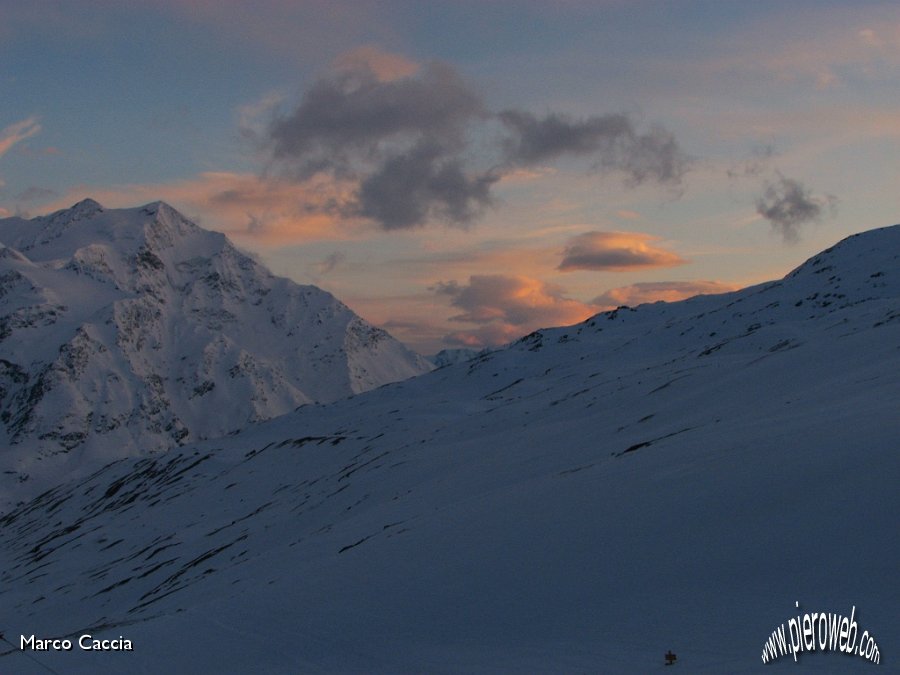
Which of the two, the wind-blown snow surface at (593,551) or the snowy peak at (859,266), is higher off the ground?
the snowy peak at (859,266)

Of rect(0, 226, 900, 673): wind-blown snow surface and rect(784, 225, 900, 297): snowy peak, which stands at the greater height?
rect(784, 225, 900, 297): snowy peak

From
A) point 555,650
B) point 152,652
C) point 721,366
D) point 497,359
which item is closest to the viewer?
point 555,650

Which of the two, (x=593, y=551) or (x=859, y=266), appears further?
(x=859, y=266)

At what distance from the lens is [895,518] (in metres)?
16.9

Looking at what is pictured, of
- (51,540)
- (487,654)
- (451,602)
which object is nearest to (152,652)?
(451,602)

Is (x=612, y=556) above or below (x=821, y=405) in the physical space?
below

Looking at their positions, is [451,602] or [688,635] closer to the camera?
[688,635]

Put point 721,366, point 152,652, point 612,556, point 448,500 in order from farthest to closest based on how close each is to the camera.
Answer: point 721,366 → point 448,500 → point 152,652 → point 612,556

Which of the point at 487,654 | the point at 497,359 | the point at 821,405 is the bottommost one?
the point at 487,654

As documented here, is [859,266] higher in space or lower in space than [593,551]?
higher

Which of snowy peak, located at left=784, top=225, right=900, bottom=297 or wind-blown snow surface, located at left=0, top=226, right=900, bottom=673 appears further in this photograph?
snowy peak, located at left=784, top=225, right=900, bottom=297

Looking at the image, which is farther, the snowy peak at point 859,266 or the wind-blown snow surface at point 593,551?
the snowy peak at point 859,266

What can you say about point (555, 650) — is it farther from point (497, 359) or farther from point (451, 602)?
point (497, 359)

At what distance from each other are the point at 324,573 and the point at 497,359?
117 meters
